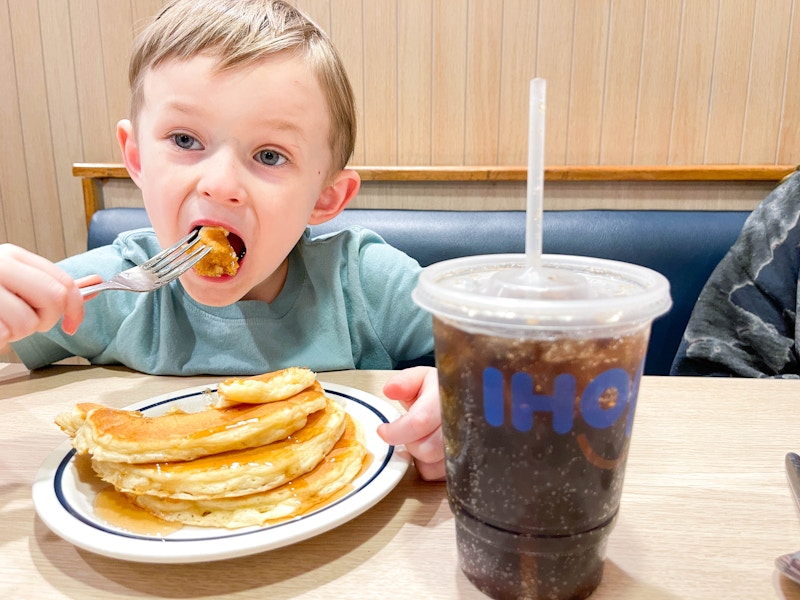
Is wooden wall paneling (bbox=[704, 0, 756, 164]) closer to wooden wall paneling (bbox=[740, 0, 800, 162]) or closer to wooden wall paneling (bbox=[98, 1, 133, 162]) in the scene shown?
wooden wall paneling (bbox=[740, 0, 800, 162])

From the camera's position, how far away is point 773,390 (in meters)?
1.07

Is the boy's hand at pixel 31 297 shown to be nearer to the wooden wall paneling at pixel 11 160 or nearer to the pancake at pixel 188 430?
the pancake at pixel 188 430

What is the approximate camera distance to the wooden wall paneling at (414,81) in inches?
96.0

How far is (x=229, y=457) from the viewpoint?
0.68 metres

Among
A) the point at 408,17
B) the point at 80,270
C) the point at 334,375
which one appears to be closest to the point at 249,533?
the point at 334,375

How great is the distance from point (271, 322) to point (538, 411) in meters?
1.05

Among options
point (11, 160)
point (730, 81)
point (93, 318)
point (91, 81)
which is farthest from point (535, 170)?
point (11, 160)

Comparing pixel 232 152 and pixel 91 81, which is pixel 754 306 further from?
pixel 91 81

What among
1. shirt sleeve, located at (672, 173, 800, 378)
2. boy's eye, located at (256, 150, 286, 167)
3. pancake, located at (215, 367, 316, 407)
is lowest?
shirt sleeve, located at (672, 173, 800, 378)

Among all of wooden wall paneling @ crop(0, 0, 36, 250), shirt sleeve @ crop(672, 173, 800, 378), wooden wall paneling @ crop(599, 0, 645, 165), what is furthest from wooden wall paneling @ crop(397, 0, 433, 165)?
wooden wall paneling @ crop(0, 0, 36, 250)

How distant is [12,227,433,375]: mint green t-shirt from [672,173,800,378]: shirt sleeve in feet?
3.05

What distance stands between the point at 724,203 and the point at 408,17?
1467 mm

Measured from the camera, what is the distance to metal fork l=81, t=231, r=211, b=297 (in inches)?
39.5

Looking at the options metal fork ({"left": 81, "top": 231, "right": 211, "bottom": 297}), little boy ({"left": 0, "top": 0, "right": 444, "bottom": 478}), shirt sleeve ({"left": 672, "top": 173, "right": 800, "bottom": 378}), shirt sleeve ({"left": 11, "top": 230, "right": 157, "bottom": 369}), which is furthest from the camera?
shirt sleeve ({"left": 672, "top": 173, "right": 800, "bottom": 378})
